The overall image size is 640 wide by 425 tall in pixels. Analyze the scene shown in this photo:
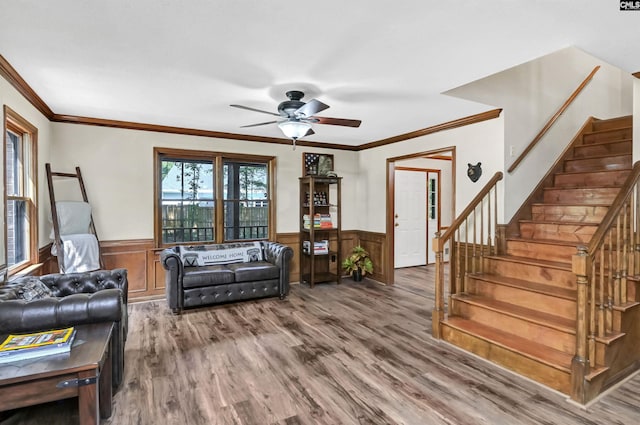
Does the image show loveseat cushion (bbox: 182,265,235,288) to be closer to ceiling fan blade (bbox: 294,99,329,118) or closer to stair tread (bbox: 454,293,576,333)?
ceiling fan blade (bbox: 294,99,329,118)

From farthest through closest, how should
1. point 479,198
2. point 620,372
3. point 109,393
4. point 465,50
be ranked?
point 479,198
point 620,372
point 465,50
point 109,393

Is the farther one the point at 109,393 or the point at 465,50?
the point at 465,50

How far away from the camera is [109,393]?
7.24 ft

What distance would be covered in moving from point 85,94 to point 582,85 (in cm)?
598

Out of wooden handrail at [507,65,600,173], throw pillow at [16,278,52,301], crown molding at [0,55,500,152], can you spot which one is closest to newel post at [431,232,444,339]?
wooden handrail at [507,65,600,173]

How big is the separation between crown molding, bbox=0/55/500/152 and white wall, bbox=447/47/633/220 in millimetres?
309

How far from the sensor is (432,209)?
750cm

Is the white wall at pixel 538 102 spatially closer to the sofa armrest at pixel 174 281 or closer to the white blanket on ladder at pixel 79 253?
the sofa armrest at pixel 174 281

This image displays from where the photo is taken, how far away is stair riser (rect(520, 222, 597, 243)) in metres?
3.50

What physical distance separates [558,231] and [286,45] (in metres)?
3.43

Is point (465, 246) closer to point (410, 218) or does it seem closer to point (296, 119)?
point (296, 119)

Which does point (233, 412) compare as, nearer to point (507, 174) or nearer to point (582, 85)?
point (507, 174)

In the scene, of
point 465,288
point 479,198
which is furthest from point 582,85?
point 465,288

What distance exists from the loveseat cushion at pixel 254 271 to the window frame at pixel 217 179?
0.80 metres
